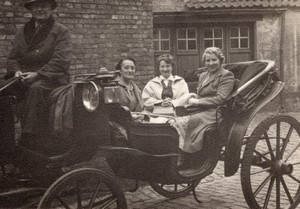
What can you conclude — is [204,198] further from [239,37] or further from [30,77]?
[239,37]

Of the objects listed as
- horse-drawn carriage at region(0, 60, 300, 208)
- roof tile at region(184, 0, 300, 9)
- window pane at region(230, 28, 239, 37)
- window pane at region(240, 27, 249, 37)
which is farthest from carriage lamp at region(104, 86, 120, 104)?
window pane at region(240, 27, 249, 37)

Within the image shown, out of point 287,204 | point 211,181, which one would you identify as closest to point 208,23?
point 211,181

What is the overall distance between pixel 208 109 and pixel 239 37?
454 inches

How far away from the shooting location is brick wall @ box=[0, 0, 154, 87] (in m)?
7.00

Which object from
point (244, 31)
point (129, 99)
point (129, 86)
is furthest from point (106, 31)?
point (244, 31)

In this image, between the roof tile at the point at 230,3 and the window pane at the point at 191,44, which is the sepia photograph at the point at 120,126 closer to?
the roof tile at the point at 230,3

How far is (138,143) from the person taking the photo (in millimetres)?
4164

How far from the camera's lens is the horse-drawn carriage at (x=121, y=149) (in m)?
3.78

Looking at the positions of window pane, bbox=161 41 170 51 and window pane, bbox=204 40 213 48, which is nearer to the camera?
window pane, bbox=161 41 170 51

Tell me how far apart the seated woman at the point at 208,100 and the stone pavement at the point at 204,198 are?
754mm

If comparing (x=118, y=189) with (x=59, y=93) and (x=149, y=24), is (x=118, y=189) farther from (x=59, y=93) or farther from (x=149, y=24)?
(x=149, y=24)

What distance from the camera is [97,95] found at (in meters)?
3.76

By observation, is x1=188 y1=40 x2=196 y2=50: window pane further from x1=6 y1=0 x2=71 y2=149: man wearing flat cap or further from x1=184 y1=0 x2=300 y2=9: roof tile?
x1=6 y1=0 x2=71 y2=149: man wearing flat cap

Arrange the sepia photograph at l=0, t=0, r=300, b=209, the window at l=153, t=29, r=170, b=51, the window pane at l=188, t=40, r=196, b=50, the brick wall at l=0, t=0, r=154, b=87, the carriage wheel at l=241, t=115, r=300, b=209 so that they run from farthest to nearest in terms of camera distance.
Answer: the window pane at l=188, t=40, r=196, b=50 → the window at l=153, t=29, r=170, b=51 → the brick wall at l=0, t=0, r=154, b=87 → the carriage wheel at l=241, t=115, r=300, b=209 → the sepia photograph at l=0, t=0, r=300, b=209
